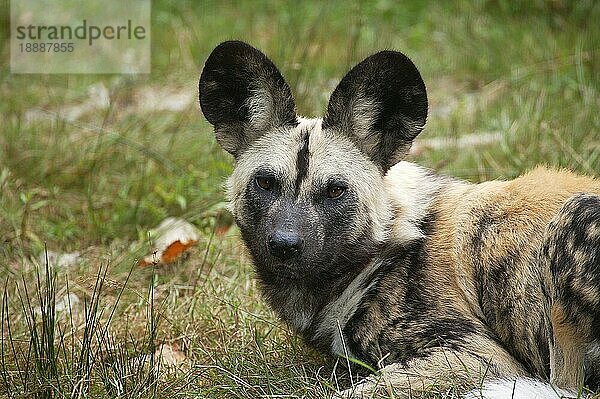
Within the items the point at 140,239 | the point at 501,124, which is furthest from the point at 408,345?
the point at 501,124

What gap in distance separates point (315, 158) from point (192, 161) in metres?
2.52

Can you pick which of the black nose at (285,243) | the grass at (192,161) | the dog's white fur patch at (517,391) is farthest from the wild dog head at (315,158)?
the dog's white fur patch at (517,391)

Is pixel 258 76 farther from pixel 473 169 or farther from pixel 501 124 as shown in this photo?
pixel 501 124

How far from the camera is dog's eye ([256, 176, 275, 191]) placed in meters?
3.81


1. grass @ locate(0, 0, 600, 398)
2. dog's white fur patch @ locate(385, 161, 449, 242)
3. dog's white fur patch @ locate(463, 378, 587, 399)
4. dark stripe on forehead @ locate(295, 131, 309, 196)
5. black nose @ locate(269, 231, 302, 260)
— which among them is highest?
dark stripe on forehead @ locate(295, 131, 309, 196)

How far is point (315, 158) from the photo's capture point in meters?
3.79

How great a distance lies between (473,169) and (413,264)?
228 centimetres

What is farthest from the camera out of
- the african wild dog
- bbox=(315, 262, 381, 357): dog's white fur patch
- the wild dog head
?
bbox=(315, 262, 381, 357): dog's white fur patch

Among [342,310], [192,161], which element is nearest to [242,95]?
[342,310]

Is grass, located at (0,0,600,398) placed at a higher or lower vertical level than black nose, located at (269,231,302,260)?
lower

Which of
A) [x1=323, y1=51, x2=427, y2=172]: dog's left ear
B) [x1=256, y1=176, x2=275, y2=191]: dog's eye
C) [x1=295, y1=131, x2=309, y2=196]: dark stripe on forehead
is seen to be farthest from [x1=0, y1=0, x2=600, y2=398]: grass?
[x1=323, y1=51, x2=427, y2=172]: dog's left ear

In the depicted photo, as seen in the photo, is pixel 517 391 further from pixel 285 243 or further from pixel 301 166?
pixel 301 166

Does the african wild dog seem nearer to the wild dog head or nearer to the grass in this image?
the wild dog head

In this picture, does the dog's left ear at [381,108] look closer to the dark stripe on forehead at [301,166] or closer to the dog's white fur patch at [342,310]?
the dark stripe on forehead at [301,166]
